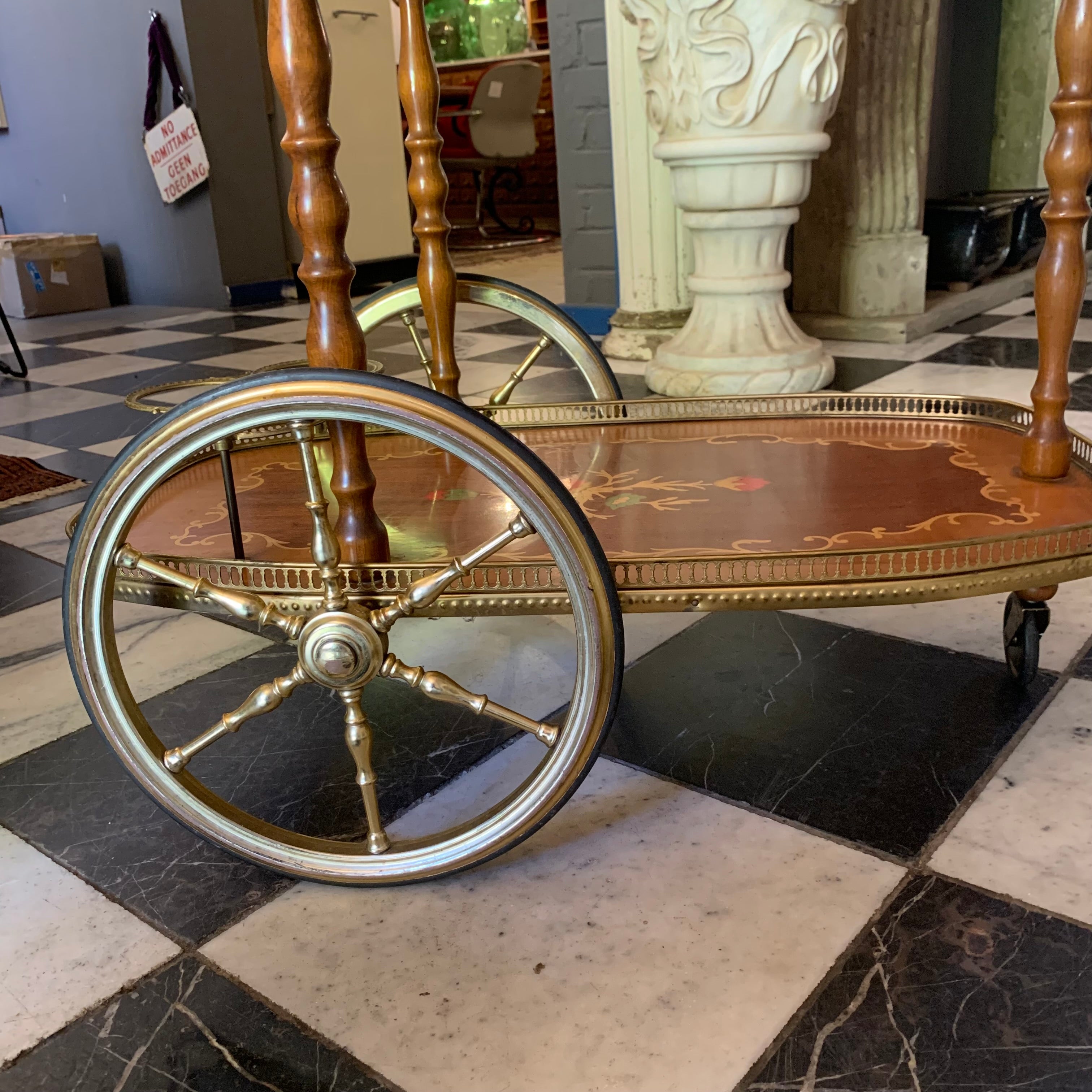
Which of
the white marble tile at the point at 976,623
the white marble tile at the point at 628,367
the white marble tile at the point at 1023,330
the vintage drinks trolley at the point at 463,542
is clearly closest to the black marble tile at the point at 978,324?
the white marble tile at the point at 1023,330

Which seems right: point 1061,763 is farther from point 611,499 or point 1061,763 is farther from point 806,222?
point 806,222

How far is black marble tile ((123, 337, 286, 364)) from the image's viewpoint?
118 inches

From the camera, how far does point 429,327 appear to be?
1.25 metres

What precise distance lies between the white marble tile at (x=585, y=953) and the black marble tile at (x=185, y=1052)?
0.02 m

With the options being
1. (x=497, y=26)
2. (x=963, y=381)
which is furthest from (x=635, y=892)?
(x=497, y=26)

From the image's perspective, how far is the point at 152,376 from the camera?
2779mm

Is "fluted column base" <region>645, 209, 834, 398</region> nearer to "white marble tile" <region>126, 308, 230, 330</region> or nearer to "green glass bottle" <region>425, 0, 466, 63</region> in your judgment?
"white marble tile" <region>126, 308, 230, 330</region>

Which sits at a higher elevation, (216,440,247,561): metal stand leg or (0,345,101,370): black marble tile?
(216,440,247,561): metal stand leg

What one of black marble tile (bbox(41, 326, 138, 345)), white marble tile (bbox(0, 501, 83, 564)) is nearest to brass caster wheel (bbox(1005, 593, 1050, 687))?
white marble tile (bbox(0, 501, 83, 564))

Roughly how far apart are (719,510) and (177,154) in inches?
138

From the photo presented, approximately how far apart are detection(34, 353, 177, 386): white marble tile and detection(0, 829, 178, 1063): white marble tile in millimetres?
2222

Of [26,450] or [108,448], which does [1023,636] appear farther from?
[26,450]

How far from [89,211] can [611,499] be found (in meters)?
4.10

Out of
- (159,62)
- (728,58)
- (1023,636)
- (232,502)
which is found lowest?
(1023,636)
